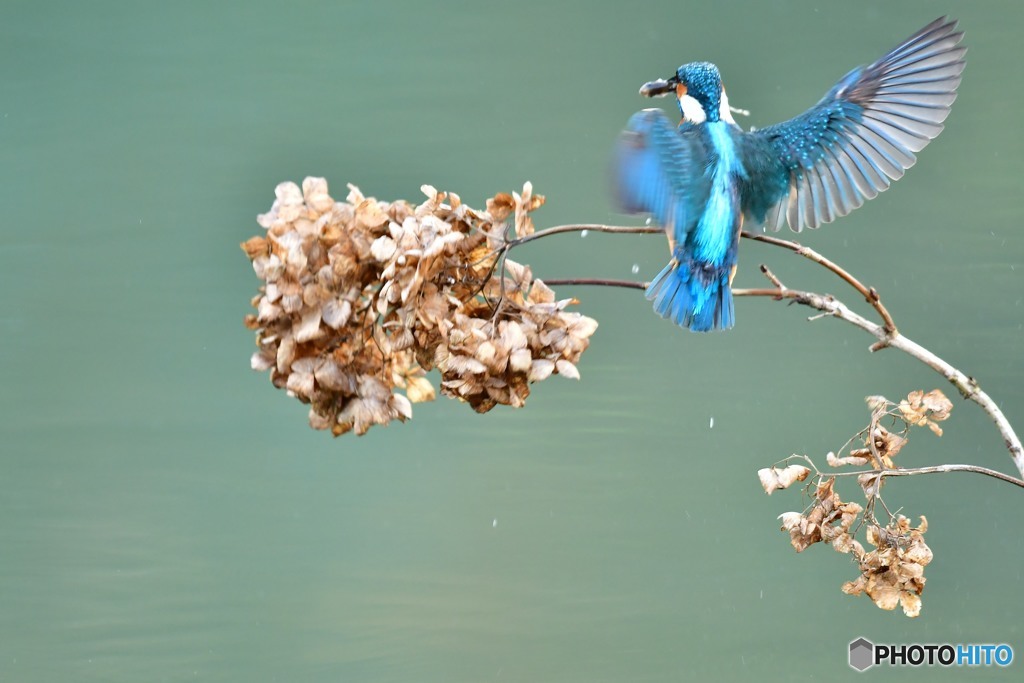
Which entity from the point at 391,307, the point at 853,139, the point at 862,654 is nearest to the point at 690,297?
the point at 853,139

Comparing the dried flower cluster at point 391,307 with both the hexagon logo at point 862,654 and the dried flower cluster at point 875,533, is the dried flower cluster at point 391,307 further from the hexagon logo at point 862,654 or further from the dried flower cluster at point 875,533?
the hexagon logo at point 862,654

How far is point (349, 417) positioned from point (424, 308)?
0.11 m

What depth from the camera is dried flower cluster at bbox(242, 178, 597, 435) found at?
84 cm

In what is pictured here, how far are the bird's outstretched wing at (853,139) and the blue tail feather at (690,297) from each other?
13 cm

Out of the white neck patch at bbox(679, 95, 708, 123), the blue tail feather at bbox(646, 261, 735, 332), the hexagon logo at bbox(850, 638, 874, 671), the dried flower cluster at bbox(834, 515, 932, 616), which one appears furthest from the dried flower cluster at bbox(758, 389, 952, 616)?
the hexagon logo at bbox(850, 638, 874, 671)

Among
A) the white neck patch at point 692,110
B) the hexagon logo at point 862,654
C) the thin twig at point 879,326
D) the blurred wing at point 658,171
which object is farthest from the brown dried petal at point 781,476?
the hexagon logo at point 862,654

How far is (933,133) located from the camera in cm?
112

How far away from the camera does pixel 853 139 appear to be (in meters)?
1.15

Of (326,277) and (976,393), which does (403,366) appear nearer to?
(326,277)

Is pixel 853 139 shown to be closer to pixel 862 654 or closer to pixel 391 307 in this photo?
pixel 391 307

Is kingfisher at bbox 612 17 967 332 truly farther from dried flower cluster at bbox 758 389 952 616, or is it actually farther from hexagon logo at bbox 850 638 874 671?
hexagon logo at bbox 850 638 874 671

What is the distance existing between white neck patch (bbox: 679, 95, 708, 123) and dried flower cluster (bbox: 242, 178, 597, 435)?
0.30 meters

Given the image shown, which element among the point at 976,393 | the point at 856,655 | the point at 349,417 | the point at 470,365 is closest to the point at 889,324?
the point at 976,393

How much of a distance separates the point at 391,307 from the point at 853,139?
1.90 feet
